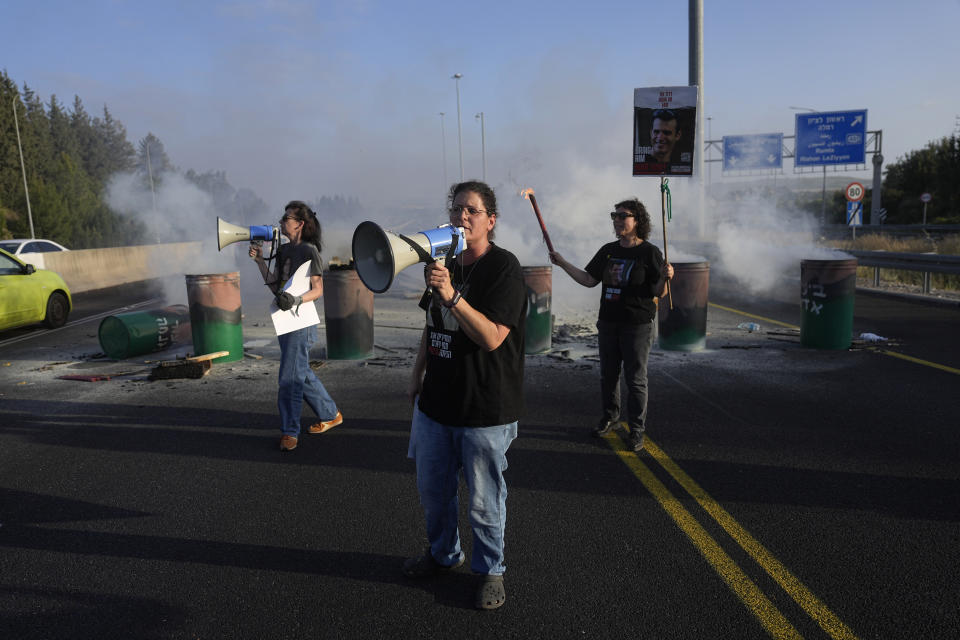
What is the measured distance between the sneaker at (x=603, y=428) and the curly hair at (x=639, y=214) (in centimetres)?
150

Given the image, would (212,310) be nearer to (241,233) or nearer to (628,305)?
(241,233)

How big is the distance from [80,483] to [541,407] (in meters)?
3.71

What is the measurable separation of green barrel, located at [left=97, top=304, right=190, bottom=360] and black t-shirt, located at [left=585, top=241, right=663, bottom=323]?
646 centimetres

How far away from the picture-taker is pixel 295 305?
512cm

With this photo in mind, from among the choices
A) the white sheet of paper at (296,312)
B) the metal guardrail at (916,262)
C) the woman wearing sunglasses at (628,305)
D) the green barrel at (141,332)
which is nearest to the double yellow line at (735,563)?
the woman wearing sunglasses at (628,305)

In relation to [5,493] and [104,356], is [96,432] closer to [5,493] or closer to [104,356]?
[5,493]

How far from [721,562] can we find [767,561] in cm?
23

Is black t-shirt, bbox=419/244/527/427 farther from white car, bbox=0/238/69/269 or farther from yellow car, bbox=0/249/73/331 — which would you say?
white car, bbox=0/238/69/269

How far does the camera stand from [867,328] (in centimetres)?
1072

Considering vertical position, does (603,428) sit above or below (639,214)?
below

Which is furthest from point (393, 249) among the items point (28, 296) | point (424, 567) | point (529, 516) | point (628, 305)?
point (28, 296)

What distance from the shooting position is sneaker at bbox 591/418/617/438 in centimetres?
553

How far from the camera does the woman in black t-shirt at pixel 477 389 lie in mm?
2955

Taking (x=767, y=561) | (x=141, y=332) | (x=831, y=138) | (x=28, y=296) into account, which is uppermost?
(x=831, y=138)
